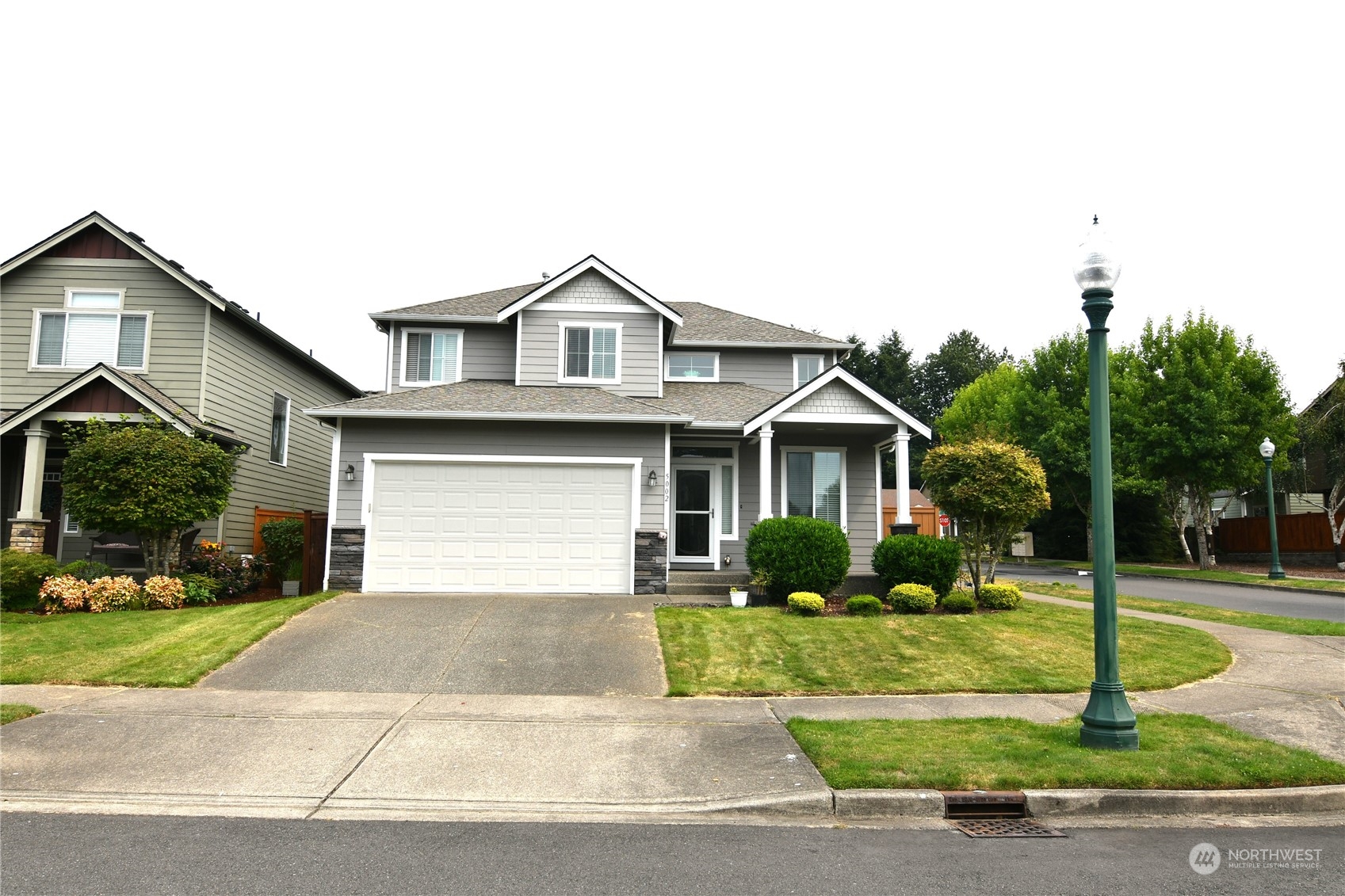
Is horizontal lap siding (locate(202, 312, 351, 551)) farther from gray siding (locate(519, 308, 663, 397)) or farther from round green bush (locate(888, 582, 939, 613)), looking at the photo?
round green bush (locate(888, 582, 939, 613))

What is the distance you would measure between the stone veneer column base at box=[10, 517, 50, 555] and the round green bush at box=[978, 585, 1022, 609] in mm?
16349

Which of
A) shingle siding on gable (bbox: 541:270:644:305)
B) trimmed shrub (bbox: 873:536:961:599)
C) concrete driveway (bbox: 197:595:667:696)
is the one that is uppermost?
shingle siding on gable (bbox: 541:270:644:305)

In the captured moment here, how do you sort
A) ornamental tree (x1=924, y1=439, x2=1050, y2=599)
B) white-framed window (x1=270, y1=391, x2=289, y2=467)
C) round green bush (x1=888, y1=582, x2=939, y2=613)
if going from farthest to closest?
1. white-framed window (x1=270, y1=391, x2=289, y2=467)
2. ornamental tree (x1=924, y1=439, x2=1050, y2=599)
3. round green bush (x1=888, y1=582, x2=939, y2=613)

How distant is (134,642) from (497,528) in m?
5.65

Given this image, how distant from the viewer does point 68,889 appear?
4.45m

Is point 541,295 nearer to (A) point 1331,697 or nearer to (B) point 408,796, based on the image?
(B) point 408,796

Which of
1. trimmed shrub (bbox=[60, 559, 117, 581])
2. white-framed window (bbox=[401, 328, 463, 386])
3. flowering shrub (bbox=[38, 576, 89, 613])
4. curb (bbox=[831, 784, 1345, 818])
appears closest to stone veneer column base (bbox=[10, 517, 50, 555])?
trimmed shrub (bbox=[60, 559, 117, 581])

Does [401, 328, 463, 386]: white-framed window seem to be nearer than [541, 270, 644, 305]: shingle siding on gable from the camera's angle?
No

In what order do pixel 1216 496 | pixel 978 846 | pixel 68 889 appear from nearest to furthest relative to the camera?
pixel 68 889 → pixel 978 846 → pixel 1216 496

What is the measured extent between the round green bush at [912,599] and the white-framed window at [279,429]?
1525 cm

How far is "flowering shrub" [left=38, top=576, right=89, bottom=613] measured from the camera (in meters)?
13.5

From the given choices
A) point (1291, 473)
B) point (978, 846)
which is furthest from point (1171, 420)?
point (978, 846)

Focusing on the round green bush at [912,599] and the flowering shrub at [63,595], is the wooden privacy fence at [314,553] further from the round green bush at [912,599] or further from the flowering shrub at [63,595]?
the round green bush at [912,599]

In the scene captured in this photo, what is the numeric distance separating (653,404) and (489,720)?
30.7ft
